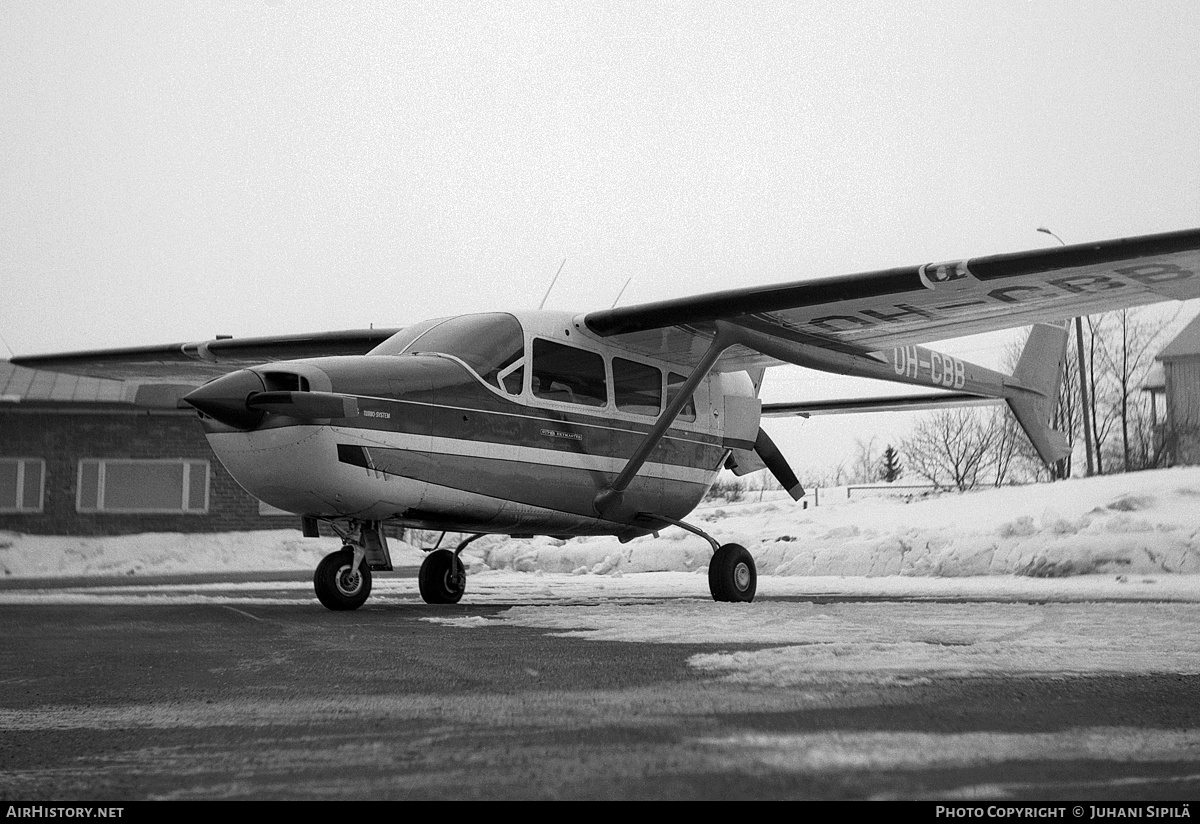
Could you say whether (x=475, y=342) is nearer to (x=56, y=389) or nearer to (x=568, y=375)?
(x=568, y=375)

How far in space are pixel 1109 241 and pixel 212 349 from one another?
9.53 metres

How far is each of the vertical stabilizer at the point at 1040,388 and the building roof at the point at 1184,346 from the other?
1472 inches

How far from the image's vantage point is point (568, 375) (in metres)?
9.53

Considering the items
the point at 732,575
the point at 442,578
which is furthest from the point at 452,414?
the point at 732,575

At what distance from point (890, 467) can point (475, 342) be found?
158ft

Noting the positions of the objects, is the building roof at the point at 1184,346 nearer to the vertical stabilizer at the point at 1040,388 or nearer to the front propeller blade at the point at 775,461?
the vertical stabilizer at the point at 1040,388

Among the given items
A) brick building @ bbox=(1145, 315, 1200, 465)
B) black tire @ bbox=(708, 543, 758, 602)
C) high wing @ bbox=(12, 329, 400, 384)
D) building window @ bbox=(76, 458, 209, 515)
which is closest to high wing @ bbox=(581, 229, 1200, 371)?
black tire @ bbox=(708, 543, 758, 602)

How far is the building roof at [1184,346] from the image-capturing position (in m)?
45.6

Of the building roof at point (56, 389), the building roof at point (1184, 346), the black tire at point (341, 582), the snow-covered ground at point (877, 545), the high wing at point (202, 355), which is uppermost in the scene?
the building roof at point (1184, 346)

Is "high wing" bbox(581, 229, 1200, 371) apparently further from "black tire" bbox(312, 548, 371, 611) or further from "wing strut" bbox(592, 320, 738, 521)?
"black tire" bbox(312, 548, 371, 611)

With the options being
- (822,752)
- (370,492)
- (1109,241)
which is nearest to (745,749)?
(822,752)

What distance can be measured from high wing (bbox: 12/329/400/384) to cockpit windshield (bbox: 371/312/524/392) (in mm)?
2174

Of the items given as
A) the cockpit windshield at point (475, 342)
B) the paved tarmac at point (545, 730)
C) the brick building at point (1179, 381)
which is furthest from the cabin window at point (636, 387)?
the brick building at point (1179, 381)

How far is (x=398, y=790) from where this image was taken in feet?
7.71
